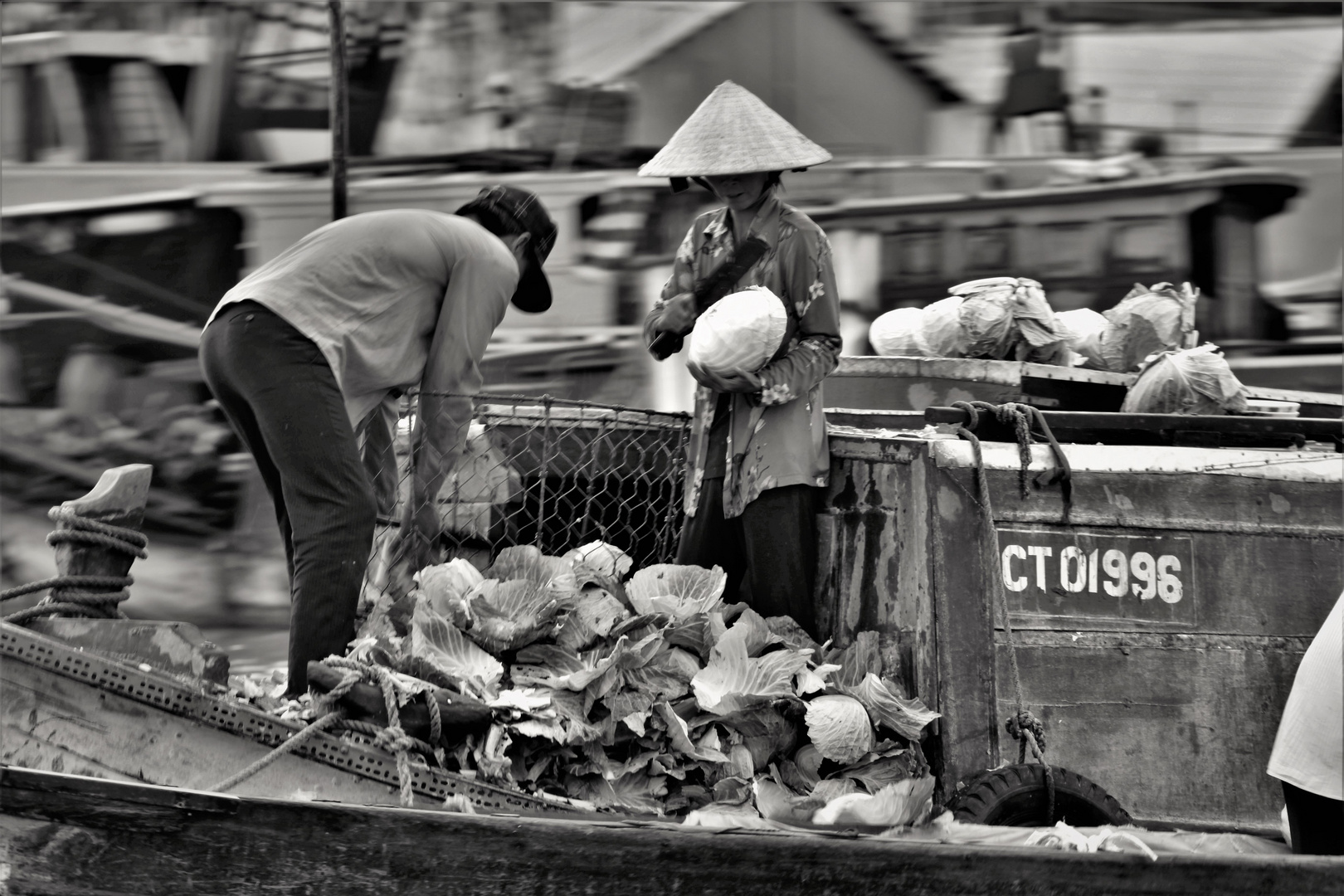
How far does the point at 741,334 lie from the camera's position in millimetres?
3125

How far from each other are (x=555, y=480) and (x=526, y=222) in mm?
706

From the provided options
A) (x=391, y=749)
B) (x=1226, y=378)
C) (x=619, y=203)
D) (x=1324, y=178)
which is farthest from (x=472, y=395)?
(x=1324, y=178)

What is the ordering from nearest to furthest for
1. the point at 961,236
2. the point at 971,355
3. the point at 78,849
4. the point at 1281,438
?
1. the point at 78,849
2. the point at 1281,438
3. the point at 971,355
4. the point at 961,236

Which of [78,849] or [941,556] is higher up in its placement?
[941,556]

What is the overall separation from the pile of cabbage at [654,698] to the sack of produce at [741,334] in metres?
0.51

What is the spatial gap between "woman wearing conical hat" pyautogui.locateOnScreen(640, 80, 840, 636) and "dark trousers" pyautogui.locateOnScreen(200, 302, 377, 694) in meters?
0.86

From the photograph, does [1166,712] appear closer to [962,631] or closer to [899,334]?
[962,631]

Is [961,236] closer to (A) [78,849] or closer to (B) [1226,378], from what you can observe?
(B) [1226,378]

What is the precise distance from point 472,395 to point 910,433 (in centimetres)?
106

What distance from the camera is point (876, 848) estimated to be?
2590 mm

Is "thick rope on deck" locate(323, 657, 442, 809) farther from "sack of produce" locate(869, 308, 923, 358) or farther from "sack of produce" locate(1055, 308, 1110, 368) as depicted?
"sack of produce" locate(1055, 308, 1110, 368)

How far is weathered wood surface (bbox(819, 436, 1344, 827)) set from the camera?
3.01 m

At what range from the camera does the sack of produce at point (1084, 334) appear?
416 cm

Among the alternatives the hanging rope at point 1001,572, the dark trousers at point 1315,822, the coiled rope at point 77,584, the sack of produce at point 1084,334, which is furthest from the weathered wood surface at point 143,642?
the sack of produce at point 1084,334
